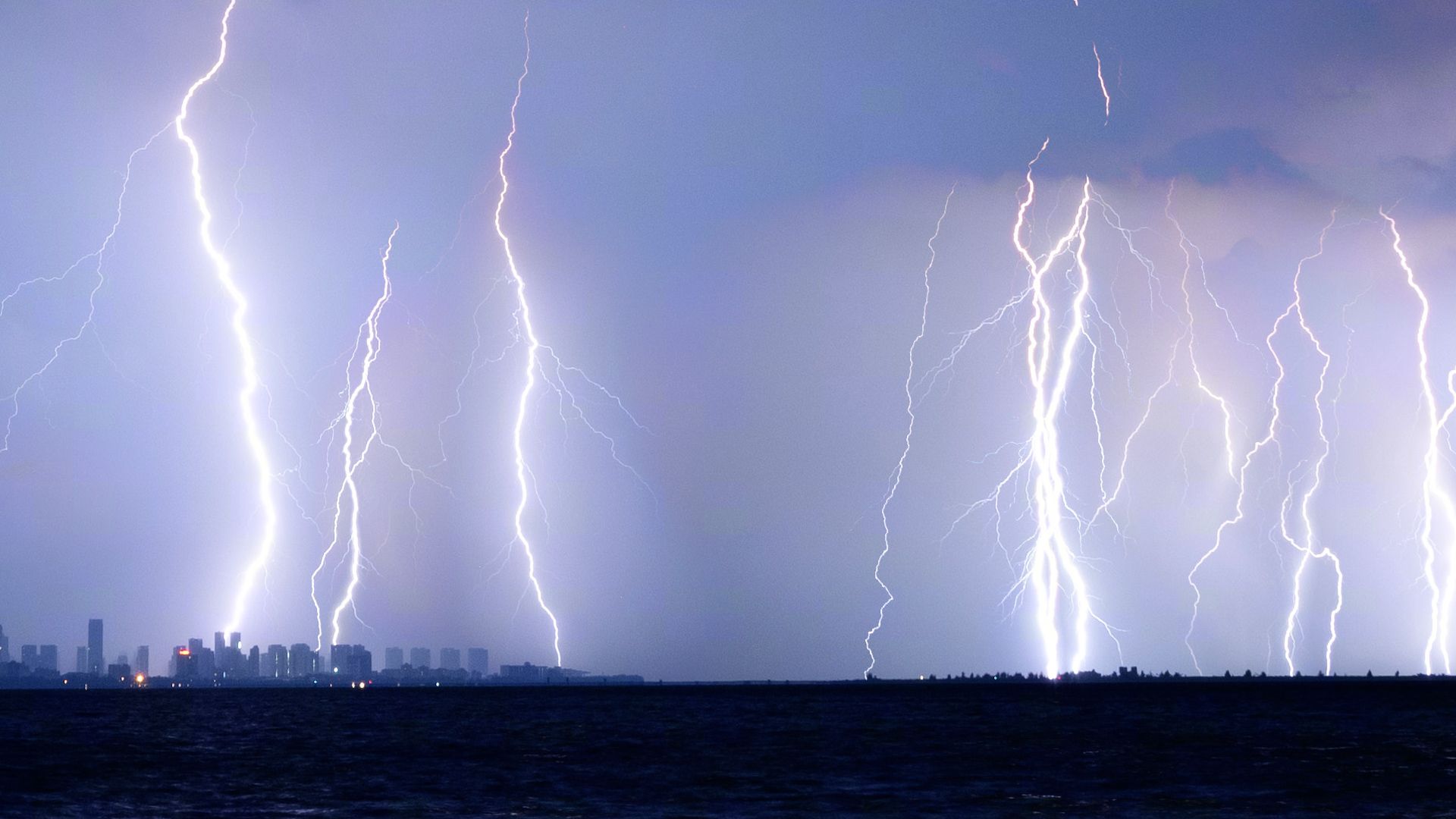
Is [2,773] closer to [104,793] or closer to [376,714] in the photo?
[104,793]

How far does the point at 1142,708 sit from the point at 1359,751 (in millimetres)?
39398

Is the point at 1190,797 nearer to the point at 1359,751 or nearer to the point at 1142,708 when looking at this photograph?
the point at 1359,751

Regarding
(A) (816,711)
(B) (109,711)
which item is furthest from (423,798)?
(B) (109,711)

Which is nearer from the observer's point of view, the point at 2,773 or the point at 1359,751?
the point at 2,773

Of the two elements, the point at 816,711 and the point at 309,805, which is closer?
the point at 309,805

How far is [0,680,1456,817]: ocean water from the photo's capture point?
26.7 m

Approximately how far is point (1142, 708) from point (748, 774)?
51.0m

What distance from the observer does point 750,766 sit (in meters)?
36.0

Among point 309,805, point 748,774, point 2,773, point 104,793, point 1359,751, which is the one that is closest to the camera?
point 309,805

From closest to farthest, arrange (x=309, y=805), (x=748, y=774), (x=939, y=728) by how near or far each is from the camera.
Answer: (x=309, y=805) → (x=748, y=774) → (x=939, y=728)

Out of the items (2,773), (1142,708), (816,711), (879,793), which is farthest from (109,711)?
(879,793)

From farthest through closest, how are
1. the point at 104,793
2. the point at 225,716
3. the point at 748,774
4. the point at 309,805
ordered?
the point at 225,716
the point at 748,774
the point at 104,793
the point at 309,805

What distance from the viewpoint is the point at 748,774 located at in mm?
33469

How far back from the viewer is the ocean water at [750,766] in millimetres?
26656
